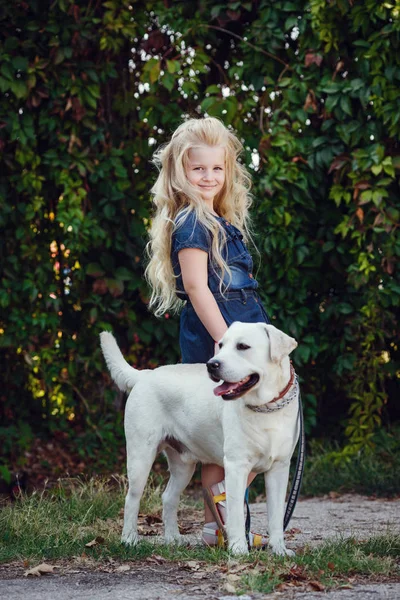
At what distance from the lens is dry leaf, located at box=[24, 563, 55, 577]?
3.61 metres

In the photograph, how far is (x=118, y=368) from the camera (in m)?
4.35

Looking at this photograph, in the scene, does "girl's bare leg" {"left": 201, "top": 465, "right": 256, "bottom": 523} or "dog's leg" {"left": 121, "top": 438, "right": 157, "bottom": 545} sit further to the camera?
"girl's bare leg" {"left": 201, "top": 465, "right": 256, "bottom": 523}

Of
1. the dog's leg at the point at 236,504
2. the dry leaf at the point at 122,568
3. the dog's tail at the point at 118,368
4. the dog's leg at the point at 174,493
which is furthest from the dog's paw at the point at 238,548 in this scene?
the dog's tail at the point at 118,368

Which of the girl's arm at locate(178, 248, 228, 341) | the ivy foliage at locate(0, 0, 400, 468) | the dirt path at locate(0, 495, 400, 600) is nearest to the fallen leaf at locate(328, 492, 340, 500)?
the ivy foliage at locate(0, 0, 400, 468)

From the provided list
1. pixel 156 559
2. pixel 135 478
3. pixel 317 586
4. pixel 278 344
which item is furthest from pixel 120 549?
pixel 278 344

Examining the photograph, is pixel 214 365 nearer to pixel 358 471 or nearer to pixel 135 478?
pixel 135 478

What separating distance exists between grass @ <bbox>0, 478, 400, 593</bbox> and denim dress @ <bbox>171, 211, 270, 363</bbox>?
Answer: 0.91 meters

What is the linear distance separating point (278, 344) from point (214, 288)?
2.02ft

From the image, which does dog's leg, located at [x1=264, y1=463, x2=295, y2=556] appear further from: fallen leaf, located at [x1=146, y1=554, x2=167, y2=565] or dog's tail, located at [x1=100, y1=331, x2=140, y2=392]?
dog's tail, located at [x1=100, y1=331, x2=140, y2=392]

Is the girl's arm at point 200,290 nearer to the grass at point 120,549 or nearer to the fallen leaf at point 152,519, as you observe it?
the grass at point 120,549

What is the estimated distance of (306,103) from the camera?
232 inches

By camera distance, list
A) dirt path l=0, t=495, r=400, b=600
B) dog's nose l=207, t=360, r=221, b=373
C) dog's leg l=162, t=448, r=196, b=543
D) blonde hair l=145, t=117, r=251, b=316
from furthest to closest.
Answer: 1. dog's leg l=162, t=448, r=196, b=543
2. blonde hair l=145, t=117, r=251, b=316
3. dog's nose l=207, t=360, r=221, b=373
4. dirt path l=0, t=495, r=400, b=600

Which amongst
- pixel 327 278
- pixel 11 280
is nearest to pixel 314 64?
pixel 327 278

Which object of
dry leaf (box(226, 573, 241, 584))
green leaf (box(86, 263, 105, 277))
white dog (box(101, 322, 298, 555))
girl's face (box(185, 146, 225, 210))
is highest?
girl's face (box(185, 146, 225, 210))
